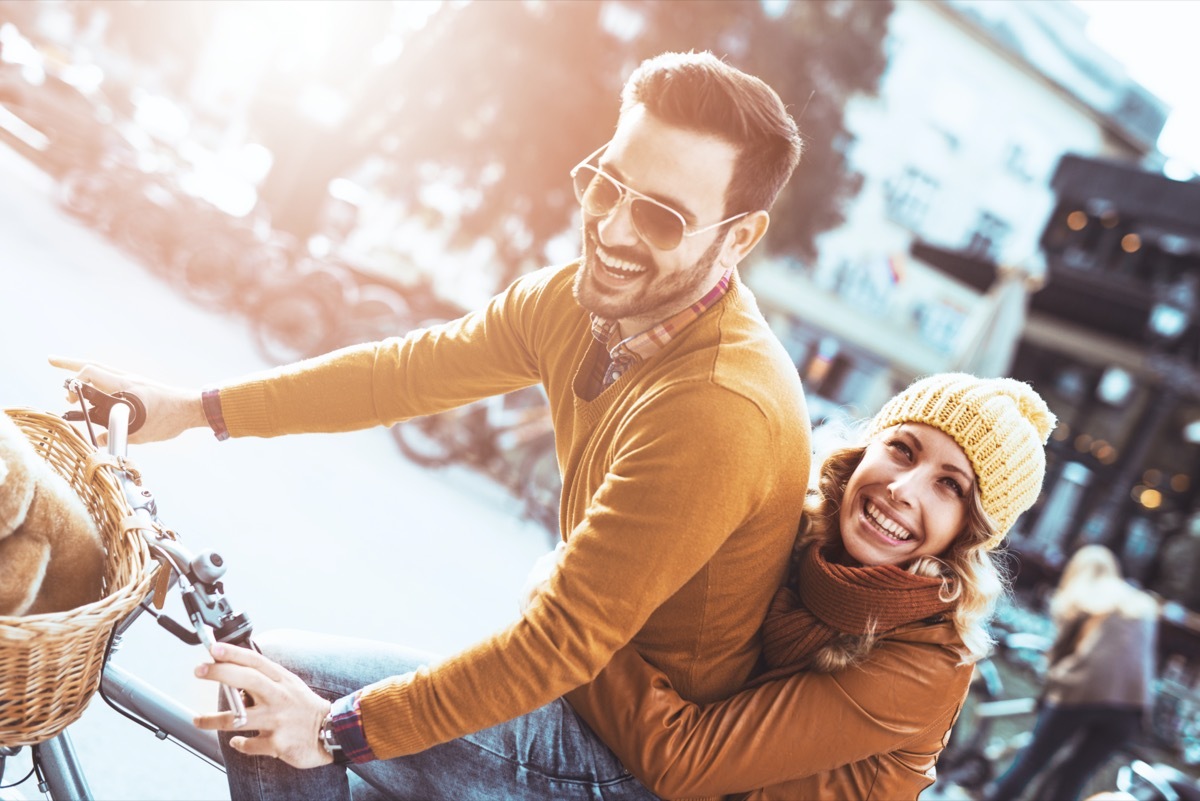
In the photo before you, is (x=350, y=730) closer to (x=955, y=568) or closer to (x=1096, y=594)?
(x=955, y=568)

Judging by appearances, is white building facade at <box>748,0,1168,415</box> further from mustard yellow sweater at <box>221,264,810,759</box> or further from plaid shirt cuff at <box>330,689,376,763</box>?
plaid shirt cuff at <box>330,689,376,763</box>

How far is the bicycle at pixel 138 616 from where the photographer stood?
4.30 feet

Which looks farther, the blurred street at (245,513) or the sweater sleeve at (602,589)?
the blurred street at (245,513)

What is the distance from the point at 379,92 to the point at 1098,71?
973 inches

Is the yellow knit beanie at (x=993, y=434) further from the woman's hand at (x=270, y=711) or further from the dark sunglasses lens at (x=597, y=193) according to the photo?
the woman's hand at (x=270, y=711)

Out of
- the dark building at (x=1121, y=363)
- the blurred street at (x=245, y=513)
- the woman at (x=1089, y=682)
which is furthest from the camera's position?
the dark building at (x=1121, y=363)

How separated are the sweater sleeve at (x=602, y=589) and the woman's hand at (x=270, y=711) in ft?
0.30

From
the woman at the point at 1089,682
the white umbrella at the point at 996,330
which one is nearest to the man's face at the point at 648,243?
the woman at the point at 1089,682

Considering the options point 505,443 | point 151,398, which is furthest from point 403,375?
point 505,443

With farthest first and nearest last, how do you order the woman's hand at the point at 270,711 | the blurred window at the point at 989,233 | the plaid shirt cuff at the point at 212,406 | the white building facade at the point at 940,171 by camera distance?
the blurred window at the point at 989,233 < the white building facade at the point at 940,171 < the plaid shirt cuff at the point at 212,406 < the woman's hand at the point at 270,711

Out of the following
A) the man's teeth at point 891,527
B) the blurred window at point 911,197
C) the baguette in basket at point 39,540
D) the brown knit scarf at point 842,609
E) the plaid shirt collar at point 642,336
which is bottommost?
the baguette in basket at point 39,540

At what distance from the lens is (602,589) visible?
1352 mm

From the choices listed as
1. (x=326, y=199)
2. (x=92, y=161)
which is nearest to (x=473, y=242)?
(x=326, y=199)

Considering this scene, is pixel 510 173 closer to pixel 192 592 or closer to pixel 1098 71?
pixel 192 592
